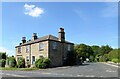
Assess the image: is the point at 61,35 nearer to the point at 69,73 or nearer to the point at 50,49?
the point at 50,49

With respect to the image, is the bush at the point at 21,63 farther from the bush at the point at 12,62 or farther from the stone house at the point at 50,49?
the bush at the point at 12,62

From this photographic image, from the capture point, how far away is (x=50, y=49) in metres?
46.3

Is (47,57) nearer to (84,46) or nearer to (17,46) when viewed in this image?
(17,46)

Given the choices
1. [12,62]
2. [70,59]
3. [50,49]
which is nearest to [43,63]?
[50,49]

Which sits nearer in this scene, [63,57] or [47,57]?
[47,57]

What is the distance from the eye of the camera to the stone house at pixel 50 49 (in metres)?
46.3

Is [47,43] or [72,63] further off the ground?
[47,43]

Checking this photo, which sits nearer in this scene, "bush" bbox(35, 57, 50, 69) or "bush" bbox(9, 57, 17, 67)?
"bush" bbox(35, 57, 50, 69)

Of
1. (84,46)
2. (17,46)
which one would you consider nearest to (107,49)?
(84,46)

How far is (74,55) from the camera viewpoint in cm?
5050

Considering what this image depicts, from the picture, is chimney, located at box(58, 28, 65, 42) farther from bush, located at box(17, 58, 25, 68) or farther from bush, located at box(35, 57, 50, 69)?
bush, located at box(17, 58, 25, 68)

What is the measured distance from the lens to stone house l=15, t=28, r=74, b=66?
4631 cm

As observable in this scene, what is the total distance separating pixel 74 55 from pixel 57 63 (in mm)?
5054

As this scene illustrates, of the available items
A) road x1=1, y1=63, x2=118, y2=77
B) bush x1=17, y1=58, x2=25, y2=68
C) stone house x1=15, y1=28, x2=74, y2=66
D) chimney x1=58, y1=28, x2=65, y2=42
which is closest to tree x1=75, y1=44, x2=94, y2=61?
stone house x1=15, y1=28, x2=74, y2=66
